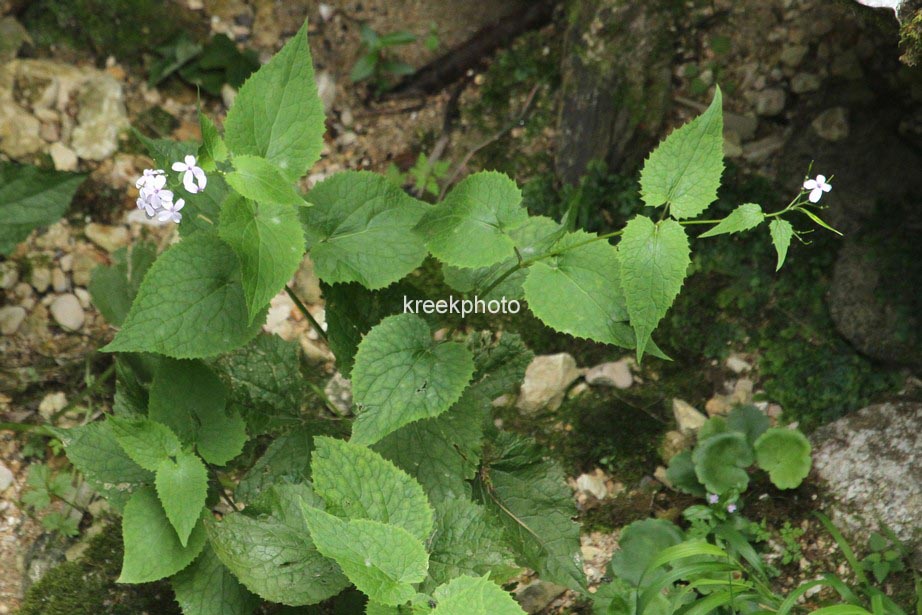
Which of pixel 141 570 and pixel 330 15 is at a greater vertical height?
pixel 330 15

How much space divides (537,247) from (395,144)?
1.54 metres

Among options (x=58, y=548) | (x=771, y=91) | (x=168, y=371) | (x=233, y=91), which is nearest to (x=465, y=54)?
(x=233, y=91)

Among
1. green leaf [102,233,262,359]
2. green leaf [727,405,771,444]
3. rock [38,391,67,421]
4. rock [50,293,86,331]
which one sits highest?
A: green leaf [102,233,262,359]

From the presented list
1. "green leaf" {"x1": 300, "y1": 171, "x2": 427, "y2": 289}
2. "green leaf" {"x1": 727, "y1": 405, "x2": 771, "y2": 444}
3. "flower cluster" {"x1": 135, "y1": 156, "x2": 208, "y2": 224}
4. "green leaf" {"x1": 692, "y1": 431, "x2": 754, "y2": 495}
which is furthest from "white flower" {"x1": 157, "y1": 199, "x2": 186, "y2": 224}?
"green leaf" {"x1": 727, "y1": 405, "x2": 771, "y2": 444}

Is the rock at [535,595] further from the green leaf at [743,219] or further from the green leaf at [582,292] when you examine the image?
the green leaf at [743,219]

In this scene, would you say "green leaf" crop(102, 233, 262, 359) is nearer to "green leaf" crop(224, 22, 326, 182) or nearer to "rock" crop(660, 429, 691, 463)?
"green leaf" crop(224, 22, 326, 182)

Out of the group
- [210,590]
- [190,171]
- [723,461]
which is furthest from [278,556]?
[723,461]

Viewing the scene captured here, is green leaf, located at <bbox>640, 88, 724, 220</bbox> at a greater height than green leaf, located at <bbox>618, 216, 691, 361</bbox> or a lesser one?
greater

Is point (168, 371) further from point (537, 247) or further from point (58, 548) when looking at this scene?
point (537, 247)

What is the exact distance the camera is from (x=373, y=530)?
1.55 m

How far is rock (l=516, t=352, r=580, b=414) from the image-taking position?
2.74 metres

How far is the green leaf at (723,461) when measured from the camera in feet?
7.98

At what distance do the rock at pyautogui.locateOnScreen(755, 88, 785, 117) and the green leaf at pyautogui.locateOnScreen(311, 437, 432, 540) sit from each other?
6.73 ft

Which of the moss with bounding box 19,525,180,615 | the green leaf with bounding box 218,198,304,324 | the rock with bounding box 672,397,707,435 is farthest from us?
the rock with bounding box 672,397,707,435
